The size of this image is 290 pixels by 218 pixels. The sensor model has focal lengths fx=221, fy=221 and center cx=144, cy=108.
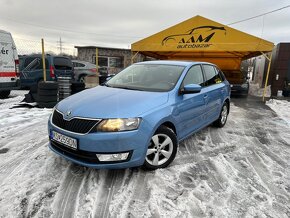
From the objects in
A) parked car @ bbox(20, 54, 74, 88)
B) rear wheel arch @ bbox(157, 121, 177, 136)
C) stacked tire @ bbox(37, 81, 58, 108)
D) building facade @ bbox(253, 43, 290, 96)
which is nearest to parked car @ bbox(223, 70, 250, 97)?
building facade @ bbox(253, 43, 290, 96)

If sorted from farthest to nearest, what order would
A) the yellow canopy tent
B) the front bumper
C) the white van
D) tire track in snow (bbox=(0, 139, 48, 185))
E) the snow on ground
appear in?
1. the yellow canopy tent
2. the white van
3. the snow on ground
4. tire track in snow (bbox=(0, 139, 48, 185))
5. the front bumper

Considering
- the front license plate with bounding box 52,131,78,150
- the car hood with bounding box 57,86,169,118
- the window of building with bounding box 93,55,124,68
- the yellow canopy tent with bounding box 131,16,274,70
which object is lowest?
the front license plate with bounding box 52,131,78,150

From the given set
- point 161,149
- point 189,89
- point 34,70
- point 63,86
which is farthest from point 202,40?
point 161,149

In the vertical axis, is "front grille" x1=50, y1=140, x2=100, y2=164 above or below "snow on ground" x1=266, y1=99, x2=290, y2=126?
above

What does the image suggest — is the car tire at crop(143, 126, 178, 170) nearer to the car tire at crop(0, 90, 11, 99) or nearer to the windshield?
the windshield

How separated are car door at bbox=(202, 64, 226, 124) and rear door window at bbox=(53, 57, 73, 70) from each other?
295 inches

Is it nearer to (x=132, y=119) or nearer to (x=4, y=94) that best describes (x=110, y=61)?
(x=4, y=94)

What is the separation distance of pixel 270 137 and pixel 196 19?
22.4 feet

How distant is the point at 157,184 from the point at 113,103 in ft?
3.97

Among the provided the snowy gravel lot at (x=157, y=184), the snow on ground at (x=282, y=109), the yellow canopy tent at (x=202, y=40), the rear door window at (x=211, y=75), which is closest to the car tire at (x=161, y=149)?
the snowy gravel lot at (x=157, y=184)

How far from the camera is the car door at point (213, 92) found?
443cm

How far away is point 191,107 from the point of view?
3686 mm

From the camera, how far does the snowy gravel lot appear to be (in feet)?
7.98

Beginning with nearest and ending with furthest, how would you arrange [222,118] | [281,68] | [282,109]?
1. [222,118]
2. [282,109]
3. [281,68]
